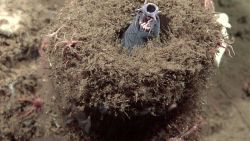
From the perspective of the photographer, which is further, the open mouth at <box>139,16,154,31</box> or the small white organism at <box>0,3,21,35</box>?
the small white organism at <box>0,3,21,35</box>

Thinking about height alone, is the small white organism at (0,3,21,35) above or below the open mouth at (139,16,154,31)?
below

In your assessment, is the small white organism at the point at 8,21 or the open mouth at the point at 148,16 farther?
the small white organism at the point at 8,21

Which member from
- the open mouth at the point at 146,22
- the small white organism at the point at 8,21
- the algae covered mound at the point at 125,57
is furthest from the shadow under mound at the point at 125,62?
the small white organism at the point at 8,21

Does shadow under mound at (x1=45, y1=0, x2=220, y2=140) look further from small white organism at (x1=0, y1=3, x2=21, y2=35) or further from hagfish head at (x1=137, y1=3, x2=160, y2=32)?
small white organism at (x1=0, y1=3, x2=21, y2=35)

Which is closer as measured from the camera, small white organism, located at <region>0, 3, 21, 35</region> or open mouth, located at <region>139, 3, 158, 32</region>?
open mouth, located at <region>139, 3, 158, 32</region>

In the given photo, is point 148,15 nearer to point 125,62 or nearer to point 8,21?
point 125,62

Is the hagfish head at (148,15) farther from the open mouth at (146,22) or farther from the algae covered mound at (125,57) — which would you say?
the algae covered mound at (125,57)

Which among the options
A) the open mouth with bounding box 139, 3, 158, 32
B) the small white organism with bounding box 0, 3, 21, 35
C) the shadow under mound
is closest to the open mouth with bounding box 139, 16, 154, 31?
the open mouth with bounding box 139, 3, 158, 32

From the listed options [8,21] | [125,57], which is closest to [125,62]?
[125,57]

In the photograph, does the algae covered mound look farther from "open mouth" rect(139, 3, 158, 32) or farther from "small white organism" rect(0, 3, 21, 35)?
"small white organism" rect(0, 3, 21, 35)
